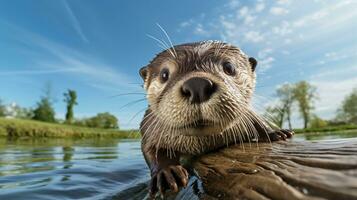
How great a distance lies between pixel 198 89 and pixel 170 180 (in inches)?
25.6

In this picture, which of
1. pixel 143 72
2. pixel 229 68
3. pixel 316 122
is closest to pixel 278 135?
pixel 229 68

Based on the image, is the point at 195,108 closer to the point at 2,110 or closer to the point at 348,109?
the point at 348,109

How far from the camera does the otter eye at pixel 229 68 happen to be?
3.46 meters

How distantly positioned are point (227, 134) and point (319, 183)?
1.61m

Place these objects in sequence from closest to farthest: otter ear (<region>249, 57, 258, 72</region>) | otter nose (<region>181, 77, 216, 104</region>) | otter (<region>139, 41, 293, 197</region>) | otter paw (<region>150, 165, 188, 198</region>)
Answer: otter paw (<region>150, 165, 188, 198</region>) < otter nose (<region>181, 77, 216, 104</region>) < otter (<region>139, 41, 293, 197</region>) < otter ear (<region>249, 57, 258, 72</region>)

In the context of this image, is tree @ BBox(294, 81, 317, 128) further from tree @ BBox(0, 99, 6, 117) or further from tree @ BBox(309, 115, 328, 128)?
tree @ BBox(0, 99, 6, 117)

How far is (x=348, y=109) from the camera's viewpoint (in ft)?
203

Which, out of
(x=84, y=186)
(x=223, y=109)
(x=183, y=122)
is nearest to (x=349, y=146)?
(x=223, y=109)

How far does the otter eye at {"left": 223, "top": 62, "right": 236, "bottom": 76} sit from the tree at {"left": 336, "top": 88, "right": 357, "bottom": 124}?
6087cm

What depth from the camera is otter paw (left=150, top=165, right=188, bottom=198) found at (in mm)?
2371

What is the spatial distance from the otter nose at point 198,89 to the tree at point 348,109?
6189cm

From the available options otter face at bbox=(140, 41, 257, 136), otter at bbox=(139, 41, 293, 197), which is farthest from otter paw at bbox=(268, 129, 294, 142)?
otter face at bbox=(140, 41, 257, 136)

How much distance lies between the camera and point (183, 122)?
2748 millimetres

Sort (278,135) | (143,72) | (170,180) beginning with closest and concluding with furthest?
1. (170,180)
2. (278,135)
3. (143,72)
